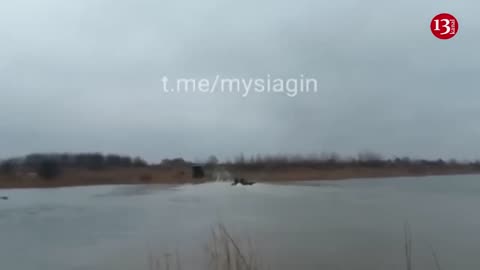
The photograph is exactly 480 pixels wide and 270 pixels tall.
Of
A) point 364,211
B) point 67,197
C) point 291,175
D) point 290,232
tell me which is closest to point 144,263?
point 67,197

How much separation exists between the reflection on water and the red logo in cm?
62

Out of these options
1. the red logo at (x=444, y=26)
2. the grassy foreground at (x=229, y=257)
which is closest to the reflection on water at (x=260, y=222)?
the grassy foreground at (x=229, y=257)

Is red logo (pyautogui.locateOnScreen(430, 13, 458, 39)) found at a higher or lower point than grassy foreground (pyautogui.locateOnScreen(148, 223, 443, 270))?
higher

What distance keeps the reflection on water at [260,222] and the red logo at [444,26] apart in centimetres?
62

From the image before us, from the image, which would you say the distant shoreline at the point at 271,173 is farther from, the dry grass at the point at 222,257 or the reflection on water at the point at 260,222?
the dry grass at the point at 222,257

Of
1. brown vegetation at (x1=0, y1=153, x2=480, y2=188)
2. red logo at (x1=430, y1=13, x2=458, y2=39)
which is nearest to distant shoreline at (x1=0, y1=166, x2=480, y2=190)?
brown vegetation at (x1=0, y1=153, x2=480, y2=188)

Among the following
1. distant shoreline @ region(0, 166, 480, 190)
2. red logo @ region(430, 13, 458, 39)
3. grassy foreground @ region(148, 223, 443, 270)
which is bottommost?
grassy foreground @ region(148, 223, 443, 270)

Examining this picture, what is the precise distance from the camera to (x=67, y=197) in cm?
169

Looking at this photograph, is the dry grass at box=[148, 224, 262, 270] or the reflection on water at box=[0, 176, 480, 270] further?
the reflection on water at box=[0, 176, 480, 270]

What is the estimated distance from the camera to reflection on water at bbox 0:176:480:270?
62.4 inches

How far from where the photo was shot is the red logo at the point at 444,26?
4.55 feet

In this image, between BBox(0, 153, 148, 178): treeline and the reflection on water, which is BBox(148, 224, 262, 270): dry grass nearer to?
the reflection on water

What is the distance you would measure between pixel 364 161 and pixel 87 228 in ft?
4.73

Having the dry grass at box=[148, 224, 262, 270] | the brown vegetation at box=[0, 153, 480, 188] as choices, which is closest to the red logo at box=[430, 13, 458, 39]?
the brown vegetation at box=[0, 153, 480, 188]
